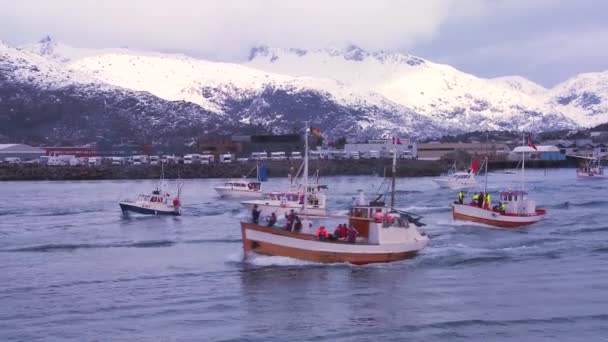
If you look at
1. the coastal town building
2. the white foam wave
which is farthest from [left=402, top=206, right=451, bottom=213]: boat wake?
the coastal town building

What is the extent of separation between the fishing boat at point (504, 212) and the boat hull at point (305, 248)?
14.3m

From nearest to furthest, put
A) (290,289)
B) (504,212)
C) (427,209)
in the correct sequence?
(290,289)
(504,212)
(427,209)

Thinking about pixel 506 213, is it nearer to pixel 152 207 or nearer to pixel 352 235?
pixel 352 235

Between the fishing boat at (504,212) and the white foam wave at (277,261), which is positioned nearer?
the white foam wave at (277,261)

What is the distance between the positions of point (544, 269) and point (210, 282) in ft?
37.5

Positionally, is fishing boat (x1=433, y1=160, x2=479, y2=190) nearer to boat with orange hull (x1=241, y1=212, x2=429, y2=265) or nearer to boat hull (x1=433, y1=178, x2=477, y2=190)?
boat hull (x1=433, y1=178, x2=477, y2=190)

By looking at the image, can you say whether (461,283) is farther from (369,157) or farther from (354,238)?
(369,157)

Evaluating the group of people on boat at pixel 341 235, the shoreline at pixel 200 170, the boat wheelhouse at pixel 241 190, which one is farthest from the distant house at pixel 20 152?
the group of people on boat at pixel 341 235

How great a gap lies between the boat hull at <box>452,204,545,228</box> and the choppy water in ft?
2.79

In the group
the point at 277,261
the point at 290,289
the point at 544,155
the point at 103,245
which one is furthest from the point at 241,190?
the point at 544,155

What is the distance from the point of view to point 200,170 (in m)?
115

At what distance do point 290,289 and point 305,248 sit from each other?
3.83 metres

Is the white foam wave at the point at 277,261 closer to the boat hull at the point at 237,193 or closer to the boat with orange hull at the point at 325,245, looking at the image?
the boat with orange hull at the point at 325,245

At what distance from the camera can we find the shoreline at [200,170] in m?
110
